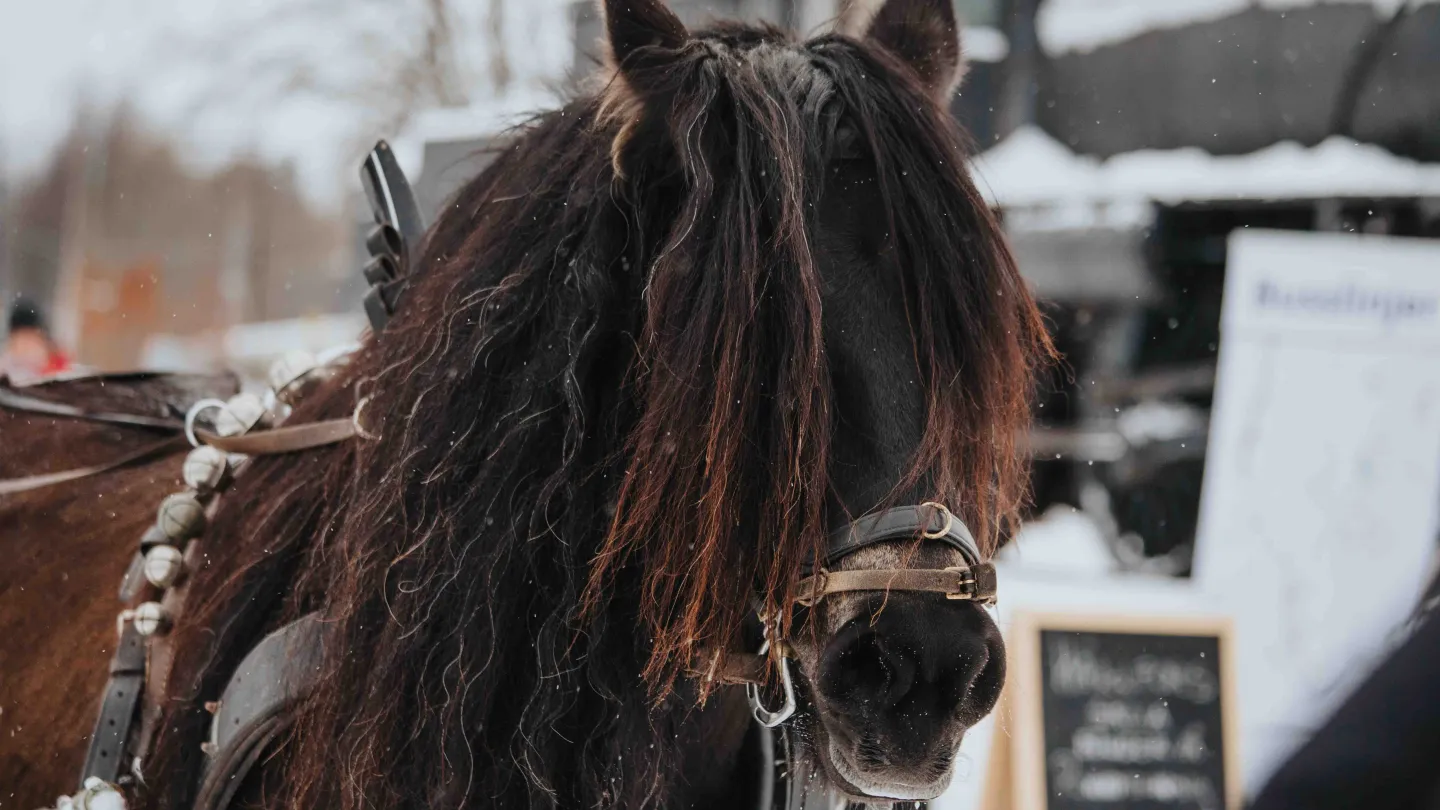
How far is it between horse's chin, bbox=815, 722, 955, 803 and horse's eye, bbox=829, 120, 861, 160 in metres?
0.77

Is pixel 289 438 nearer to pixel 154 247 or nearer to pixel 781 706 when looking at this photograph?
pixel 781 706

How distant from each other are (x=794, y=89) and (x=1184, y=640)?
3337 mm

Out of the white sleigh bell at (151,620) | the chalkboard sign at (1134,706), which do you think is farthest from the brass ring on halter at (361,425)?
the chalkboard sign at (1134,706)

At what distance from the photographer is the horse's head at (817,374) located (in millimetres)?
1466

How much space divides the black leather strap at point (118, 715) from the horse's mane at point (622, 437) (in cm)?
37

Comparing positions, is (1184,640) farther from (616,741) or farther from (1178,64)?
(1178,64)

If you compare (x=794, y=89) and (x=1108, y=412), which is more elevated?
(x=1108, y=412)

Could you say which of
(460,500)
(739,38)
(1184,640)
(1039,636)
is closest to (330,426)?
(460,500)

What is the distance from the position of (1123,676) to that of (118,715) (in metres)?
3.42

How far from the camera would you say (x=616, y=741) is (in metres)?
1.61

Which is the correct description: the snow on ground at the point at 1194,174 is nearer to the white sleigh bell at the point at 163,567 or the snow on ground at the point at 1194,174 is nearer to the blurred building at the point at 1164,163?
the blurred building at the point at 1164,163

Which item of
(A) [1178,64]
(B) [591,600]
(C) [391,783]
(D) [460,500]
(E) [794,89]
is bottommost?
(C) [391,783]

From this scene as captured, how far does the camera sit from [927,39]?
80.5 inches

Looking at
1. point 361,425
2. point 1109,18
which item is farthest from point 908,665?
point 1109,18
